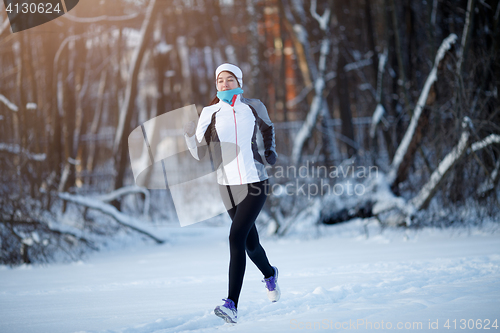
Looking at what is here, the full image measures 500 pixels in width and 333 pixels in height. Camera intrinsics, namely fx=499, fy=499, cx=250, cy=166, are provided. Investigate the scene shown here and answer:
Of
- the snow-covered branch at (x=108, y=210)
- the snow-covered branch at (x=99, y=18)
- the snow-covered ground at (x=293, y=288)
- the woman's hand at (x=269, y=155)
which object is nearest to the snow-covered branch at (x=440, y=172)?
the snow-covered ground at (x=293, y=288)

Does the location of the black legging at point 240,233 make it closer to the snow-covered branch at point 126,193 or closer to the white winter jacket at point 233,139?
the white winter jacket at point 233,139

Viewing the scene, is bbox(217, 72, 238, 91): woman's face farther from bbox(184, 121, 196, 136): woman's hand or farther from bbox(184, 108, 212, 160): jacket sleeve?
bbox(184, 121, 196, 136): woman's hand

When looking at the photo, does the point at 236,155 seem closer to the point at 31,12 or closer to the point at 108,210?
the point at 108,210

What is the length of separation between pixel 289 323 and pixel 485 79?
5.53 meters

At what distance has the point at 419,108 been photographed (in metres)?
7.94

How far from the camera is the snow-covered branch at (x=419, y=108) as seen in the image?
767 cm

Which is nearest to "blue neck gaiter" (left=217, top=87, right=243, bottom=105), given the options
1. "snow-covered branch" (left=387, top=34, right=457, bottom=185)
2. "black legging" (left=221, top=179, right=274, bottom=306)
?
"black legging" (left=221, top=179, right=274, bottom=306)

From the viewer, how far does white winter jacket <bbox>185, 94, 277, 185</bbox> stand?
356 centimetres

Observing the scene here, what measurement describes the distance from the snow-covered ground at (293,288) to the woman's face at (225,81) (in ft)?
5.45

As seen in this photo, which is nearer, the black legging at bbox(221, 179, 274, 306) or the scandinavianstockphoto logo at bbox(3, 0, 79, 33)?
the black legging at bbox(221, 179, 274, 306)

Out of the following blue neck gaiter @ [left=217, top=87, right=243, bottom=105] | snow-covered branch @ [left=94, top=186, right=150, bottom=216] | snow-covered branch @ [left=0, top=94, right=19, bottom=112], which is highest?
snow-covered branch @ [left=0, top=94, right=19, bottom=112]

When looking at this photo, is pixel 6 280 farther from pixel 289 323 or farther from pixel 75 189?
pixel 289 323

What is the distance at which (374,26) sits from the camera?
40.6 feet

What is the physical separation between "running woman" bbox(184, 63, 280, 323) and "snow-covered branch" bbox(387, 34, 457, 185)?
4.78 meters
